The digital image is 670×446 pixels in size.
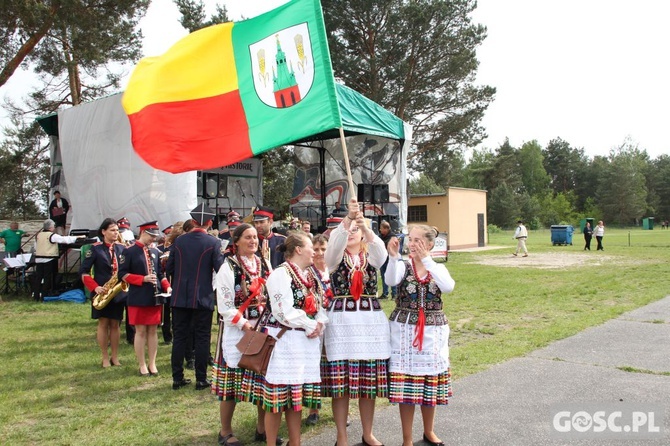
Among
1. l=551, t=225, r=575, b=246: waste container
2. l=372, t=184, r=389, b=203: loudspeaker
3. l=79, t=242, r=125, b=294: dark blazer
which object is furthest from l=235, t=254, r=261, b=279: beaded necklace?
l=551, t=225, r=575, b=246: waste container

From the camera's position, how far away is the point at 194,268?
5.71 metres

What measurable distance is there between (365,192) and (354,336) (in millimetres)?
13588

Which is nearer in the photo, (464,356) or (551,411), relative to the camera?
(551,411)

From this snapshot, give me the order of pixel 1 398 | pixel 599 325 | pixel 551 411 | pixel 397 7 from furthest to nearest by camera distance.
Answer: pixel 397 7 < pixel 599 325 < pixel 1 398 < pixel 551 411

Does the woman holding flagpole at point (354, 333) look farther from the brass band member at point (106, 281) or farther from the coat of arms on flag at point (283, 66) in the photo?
the brass band member at point (106, 281)

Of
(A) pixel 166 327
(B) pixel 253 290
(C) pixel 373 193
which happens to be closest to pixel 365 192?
(C) pixel 373 193

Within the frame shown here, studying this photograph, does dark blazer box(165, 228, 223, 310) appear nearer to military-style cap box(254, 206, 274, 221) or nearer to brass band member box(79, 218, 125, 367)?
military-style cap box(254, 206, 274, 221)

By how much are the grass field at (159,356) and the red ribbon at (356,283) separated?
1.27 meters

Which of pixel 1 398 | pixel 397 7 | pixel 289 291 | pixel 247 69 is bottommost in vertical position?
pixel 1 398

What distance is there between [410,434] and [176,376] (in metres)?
2.76

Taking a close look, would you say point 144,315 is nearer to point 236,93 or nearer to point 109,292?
point 109,292

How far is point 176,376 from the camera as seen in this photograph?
5.71 meters

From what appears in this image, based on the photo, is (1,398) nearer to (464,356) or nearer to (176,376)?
(176,376)

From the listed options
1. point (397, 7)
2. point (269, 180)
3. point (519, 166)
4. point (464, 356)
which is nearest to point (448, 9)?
point (397, 7)
